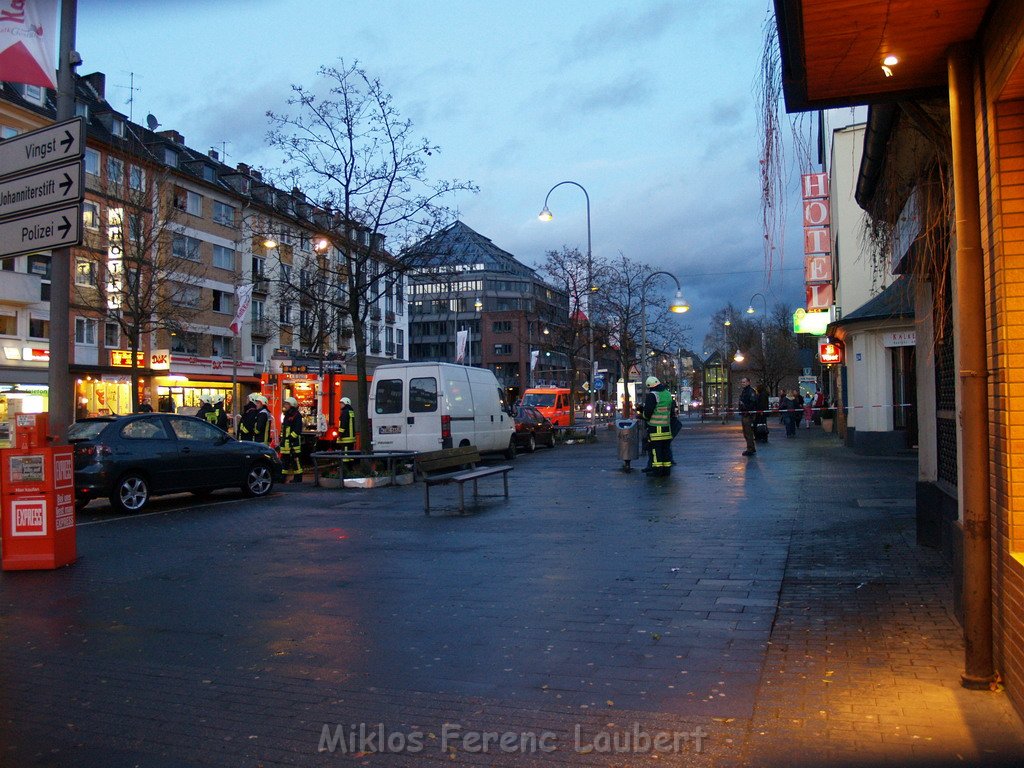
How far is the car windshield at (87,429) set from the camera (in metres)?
12.6

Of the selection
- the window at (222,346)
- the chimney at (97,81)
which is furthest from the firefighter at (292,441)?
the chimney at (97,81)

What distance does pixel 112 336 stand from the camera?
4138cm

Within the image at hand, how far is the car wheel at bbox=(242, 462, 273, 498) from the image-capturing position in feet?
48.9

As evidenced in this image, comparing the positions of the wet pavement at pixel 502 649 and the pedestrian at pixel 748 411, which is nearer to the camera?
the wet pavement at pixel 502 649

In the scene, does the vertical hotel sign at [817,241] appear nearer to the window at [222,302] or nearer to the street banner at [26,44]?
the street banner at [26,44]

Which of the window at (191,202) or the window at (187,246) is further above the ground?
the window at (191,202)

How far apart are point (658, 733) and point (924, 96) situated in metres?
4.17

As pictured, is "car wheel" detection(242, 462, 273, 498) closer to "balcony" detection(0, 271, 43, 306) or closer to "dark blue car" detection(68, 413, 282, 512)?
"dark blue car" detection(68, 413, 282, 512)

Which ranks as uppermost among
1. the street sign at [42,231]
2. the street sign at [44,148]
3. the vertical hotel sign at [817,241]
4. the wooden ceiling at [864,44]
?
the vertical hotel sign at [817,241]

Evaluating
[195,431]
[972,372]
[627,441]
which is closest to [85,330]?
[195,431]

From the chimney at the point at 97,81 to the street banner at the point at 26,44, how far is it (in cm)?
4359

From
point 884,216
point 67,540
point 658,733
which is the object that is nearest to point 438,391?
point 67,540

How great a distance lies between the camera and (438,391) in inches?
742

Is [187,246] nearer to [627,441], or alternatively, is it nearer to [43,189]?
[627,441]
